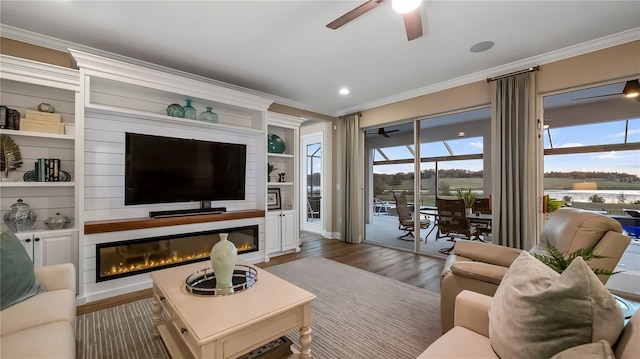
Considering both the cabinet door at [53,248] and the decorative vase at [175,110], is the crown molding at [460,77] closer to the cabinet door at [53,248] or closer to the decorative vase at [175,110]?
the decorative vase at [175,110]

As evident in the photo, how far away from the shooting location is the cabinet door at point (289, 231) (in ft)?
14.5

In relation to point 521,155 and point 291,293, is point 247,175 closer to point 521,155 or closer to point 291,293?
point 291,293

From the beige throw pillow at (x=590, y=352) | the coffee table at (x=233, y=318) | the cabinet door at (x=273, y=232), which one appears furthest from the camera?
the cabinet door at (x=273, y=232)

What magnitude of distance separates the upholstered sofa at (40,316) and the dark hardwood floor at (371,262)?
92 centimetres

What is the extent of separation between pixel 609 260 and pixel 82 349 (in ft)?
11.6

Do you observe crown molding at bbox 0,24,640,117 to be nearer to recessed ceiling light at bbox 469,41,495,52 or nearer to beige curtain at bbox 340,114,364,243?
recessed ceiling light at bbox 469,41,495,52

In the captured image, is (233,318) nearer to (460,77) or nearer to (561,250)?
(561,250)

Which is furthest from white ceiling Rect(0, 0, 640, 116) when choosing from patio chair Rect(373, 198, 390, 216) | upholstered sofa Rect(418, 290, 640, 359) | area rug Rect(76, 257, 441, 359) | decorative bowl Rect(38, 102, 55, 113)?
patio chair Rect(373, 198, 390, 216)

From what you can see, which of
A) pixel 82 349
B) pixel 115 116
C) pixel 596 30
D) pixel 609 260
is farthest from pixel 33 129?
pixel 596 30

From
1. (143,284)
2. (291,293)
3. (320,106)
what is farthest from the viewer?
(320,106)

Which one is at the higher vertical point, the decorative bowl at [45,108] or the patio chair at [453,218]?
the decorative bowl at [45,108]

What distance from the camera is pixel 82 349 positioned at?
6.25 ft

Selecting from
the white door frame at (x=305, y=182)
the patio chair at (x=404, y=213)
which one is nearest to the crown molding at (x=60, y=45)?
the white door frame at (x=305, y=182)

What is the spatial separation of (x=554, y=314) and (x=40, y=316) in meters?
2.47
